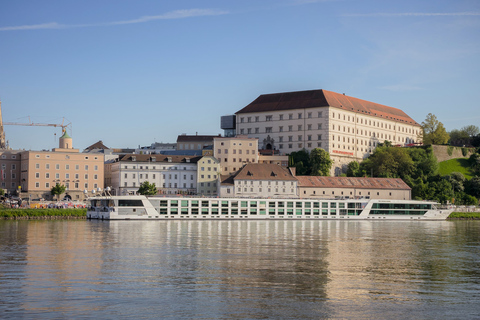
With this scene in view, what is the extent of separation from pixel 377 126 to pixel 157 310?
12824 centimetres

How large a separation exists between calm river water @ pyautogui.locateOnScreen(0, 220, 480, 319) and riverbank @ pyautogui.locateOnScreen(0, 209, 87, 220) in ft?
132

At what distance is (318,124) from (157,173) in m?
34.0

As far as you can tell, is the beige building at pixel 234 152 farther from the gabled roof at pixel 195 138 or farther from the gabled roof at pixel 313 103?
the gabled roof at pixel 195 138

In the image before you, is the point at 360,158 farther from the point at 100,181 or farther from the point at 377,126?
the point at 100,181

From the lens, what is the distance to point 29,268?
32.1 m

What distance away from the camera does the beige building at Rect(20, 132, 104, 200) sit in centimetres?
11506

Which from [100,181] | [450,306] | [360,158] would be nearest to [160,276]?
[450,306]

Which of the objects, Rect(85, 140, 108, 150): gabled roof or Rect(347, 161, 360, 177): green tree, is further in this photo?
Rect(85, 140, 108, 150): gabled roof

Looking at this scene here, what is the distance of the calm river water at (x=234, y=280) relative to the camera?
75.2 ft

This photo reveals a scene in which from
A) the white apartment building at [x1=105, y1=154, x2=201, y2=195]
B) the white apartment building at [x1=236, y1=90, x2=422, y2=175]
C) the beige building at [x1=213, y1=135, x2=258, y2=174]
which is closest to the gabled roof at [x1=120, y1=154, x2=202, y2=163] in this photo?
the white apartment building at [x1=105, y1=154, x2=201, y2=195]

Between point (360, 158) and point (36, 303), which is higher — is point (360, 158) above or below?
above

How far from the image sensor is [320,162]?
122 metres

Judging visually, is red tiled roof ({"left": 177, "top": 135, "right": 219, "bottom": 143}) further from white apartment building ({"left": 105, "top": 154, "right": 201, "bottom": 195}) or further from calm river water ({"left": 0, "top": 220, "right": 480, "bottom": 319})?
calm river water ({"left": 0, "top": 220, "right": 480, "bottom": 319})

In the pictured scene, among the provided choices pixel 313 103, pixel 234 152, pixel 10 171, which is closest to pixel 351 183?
pixel 234 152
